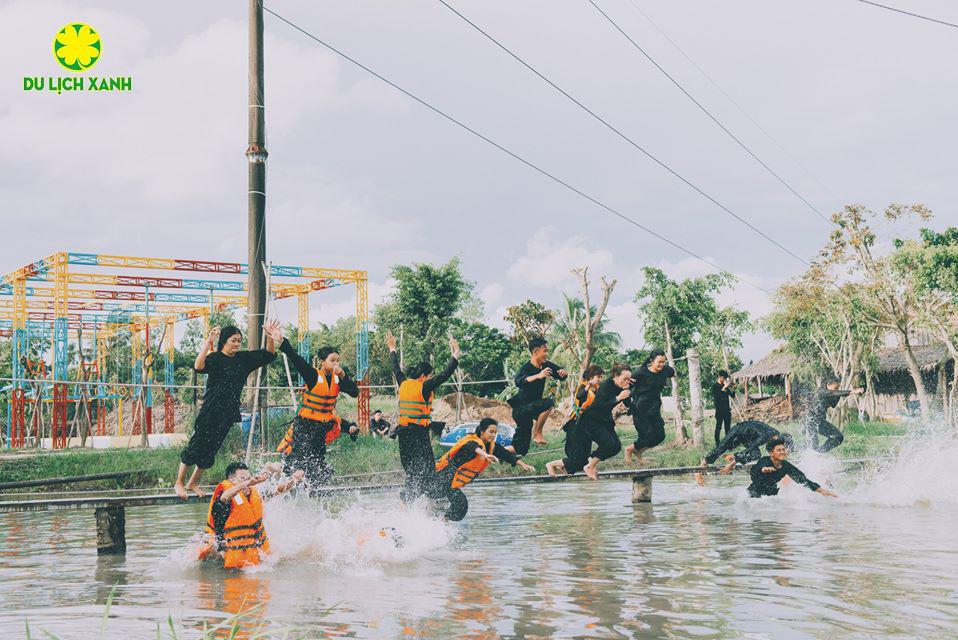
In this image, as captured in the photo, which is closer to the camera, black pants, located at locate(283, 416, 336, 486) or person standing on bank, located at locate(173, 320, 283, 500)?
person standing on bank, located at locate(173, 320, 283, 500)

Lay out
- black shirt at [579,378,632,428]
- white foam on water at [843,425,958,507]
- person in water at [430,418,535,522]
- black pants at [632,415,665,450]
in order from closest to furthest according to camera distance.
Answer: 1. person in water at [430,418,535,522]
2. black shirt at [579,378,632,428]
3. black pants at [632,415,665,450]
4. white foam on water at [843,425,958,507]

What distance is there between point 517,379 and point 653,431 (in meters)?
2.51

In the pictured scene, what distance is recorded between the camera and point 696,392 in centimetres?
2042

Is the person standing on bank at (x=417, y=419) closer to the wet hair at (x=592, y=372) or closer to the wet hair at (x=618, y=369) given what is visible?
the wet hair at (x=618, y=369)

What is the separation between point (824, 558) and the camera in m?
10.0

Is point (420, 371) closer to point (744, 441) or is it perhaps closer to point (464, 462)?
point (464, 462)

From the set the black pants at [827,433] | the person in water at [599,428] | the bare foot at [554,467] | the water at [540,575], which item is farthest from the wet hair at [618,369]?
the black pants at [827,433]

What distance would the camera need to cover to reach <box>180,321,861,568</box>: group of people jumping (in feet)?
31.3

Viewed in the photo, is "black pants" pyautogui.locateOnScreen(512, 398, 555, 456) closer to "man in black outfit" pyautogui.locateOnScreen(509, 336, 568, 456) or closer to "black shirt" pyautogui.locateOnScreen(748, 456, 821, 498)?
"man in black outfit" pyautogui.locateOnScreen(509, 336, 568, 456)

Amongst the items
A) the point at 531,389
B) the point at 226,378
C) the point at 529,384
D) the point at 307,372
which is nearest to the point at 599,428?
the point at 531,389

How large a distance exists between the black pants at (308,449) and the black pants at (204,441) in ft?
3.33

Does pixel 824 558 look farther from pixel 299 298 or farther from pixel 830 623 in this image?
pixel 299 298

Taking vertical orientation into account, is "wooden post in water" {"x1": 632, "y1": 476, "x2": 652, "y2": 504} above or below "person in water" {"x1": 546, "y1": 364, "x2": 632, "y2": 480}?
below

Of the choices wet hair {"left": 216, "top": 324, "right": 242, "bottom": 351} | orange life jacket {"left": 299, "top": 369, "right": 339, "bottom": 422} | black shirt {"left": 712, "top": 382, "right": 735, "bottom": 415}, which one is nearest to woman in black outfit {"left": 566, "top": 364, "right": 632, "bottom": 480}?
orange life jacket {"left": 299, "top": 369, "right": 339, "bottom": 422}
